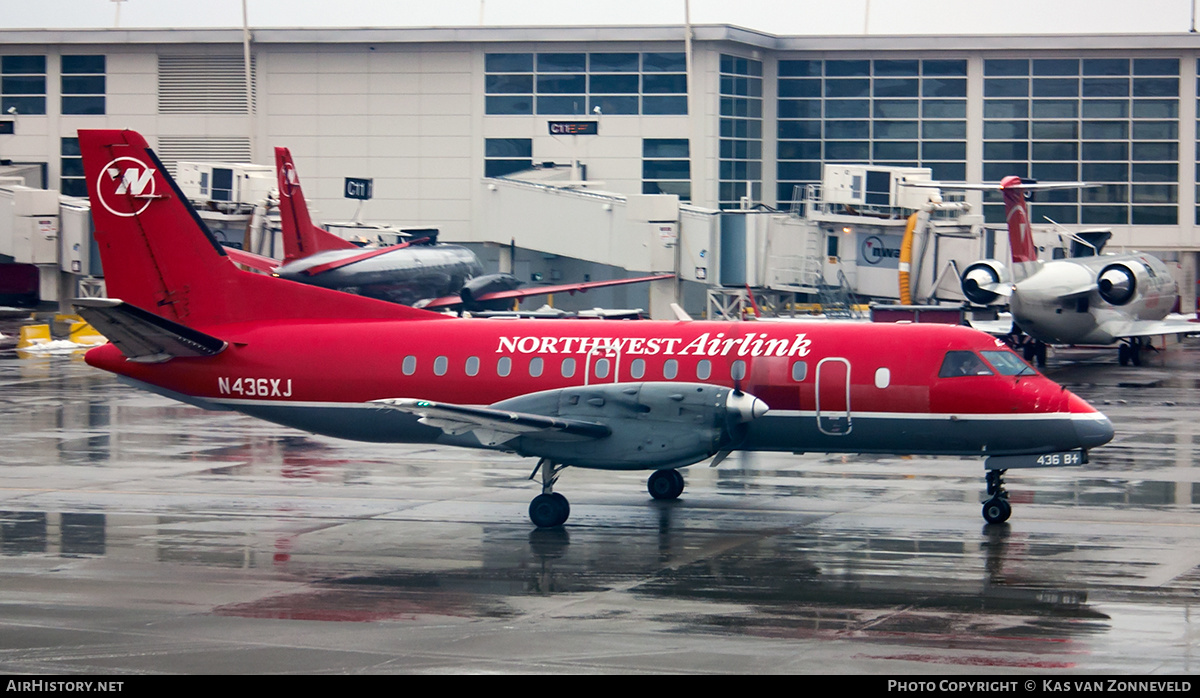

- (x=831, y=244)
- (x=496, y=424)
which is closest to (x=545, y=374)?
(x=496, y=424)

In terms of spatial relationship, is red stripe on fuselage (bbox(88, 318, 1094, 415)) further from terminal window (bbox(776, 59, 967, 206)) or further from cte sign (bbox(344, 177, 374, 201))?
terminal window (bbox(776, 59, 967, 206))

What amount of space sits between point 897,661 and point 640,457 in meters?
6.77

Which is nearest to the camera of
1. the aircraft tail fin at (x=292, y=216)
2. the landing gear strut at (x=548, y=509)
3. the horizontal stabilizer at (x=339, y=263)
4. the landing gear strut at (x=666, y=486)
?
the landing gear strut at (x=548, y=509)

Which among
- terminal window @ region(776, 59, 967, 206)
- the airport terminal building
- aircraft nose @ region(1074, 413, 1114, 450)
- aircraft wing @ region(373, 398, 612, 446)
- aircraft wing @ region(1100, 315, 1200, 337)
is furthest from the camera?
terminal window @ region(776, 59, 967, 206)

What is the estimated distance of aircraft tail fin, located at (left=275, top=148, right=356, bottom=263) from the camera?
4409 cm

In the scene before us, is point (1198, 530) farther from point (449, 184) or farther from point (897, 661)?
point (449, 184)

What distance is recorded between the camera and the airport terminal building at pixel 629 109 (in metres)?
65.6

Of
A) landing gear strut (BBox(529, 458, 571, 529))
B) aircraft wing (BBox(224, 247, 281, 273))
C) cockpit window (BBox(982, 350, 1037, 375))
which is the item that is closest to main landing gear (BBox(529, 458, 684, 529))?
landing gear strut (BBox(529, 458, 571, 529))

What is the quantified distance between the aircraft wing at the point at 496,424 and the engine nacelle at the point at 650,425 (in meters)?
0.14

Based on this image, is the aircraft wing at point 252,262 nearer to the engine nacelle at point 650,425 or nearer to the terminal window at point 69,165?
the engine nacelle at point 650,425

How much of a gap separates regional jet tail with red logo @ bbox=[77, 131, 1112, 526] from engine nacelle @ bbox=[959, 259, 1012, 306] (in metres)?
24.0

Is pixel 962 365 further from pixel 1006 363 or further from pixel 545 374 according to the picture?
pixel 545 374

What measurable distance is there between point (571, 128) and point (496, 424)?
47.1 m

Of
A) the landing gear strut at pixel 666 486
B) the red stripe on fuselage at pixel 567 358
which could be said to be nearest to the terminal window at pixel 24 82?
the red stripe on fuselage at pixel 567 358
